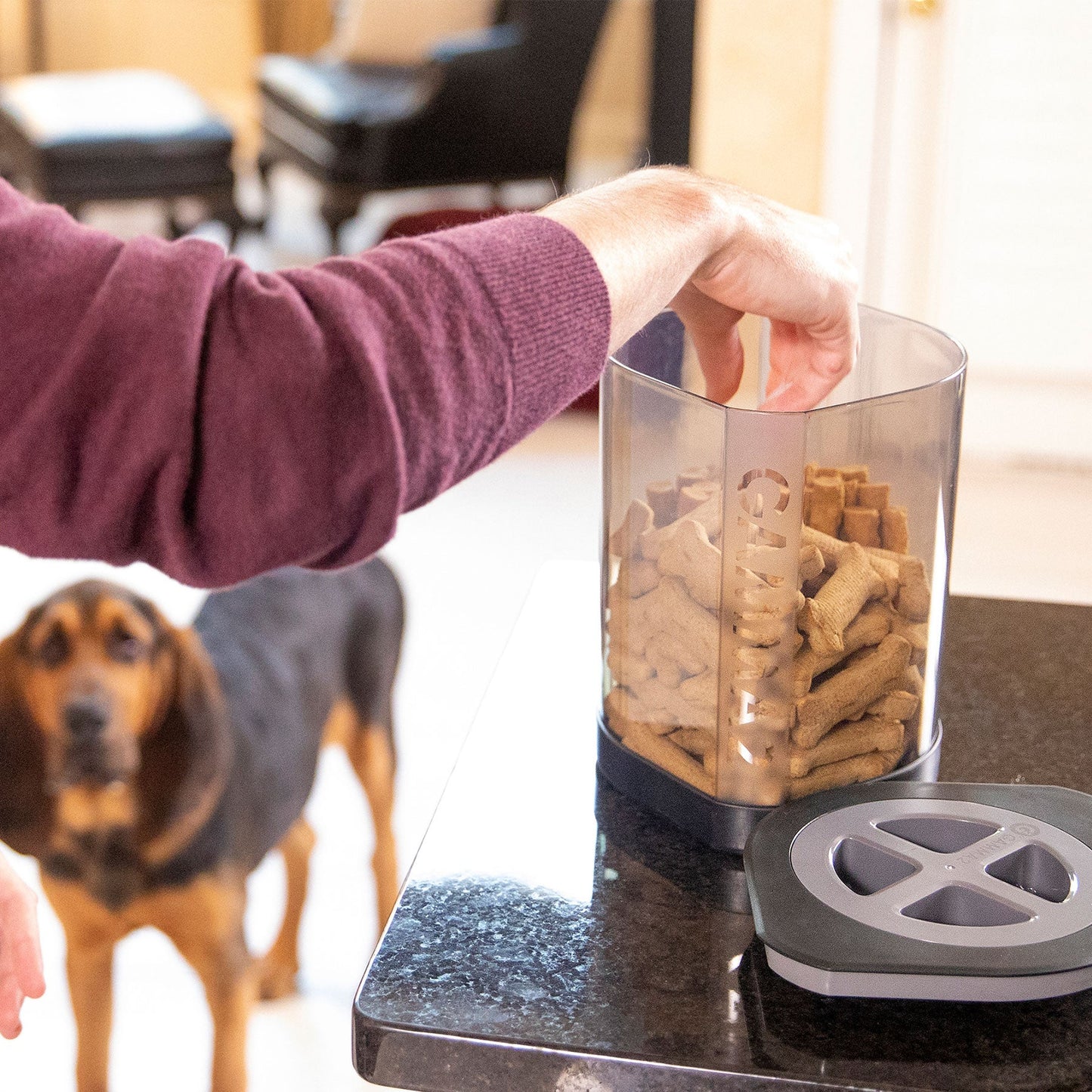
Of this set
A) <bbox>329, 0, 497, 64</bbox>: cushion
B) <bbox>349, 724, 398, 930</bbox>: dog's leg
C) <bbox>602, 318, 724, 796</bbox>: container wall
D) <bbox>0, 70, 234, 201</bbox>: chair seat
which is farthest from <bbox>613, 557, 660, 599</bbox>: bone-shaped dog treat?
<bbox>329, 0, 497, 64</bbox>: cushion

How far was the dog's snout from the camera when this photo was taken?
148cm

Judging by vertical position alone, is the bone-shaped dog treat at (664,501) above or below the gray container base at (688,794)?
above

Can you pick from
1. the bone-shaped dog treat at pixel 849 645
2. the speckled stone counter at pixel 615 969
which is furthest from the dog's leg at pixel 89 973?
the bone-shaped dog treat at pixel 849 645

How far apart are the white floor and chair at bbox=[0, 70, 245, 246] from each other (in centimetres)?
141

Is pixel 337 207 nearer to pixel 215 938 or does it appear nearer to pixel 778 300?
pixel 215 938

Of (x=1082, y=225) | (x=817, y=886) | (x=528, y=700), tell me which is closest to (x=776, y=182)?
(x=1082, y=225)

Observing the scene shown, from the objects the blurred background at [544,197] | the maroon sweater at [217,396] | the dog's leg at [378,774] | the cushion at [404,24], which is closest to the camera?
the maroon sweater at [217,396]

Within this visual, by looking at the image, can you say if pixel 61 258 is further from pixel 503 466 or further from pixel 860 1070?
pixel 503 466

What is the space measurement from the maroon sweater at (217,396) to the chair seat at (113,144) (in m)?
3.75

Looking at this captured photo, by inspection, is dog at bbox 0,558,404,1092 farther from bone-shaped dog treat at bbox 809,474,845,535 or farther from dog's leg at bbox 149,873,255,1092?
bone-shaped dog treat at bbox 809,474,845,535

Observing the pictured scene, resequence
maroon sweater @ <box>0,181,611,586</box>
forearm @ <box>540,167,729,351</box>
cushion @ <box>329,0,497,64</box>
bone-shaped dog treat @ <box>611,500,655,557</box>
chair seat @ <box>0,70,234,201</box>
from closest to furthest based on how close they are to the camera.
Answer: maroon sweater @ <box>0,181,611,586</box>, forearm @ <box>540,167,729,351</box>, bone-shaped dog treat @ <box>611,500,655,557</box>, chair seat @ <box>0,70,234,201</box>, cushion @ <box>329,0,497,64</box>

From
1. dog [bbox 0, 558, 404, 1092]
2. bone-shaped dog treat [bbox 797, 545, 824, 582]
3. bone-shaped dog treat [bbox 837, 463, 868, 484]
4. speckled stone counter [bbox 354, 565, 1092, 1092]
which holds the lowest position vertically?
dog [bbox 0, 558, 404, 1092]

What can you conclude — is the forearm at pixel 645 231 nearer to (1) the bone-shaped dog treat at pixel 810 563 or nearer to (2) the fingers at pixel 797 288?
(2) the fingers at pixel 797 288

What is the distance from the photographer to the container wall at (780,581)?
0.63m
